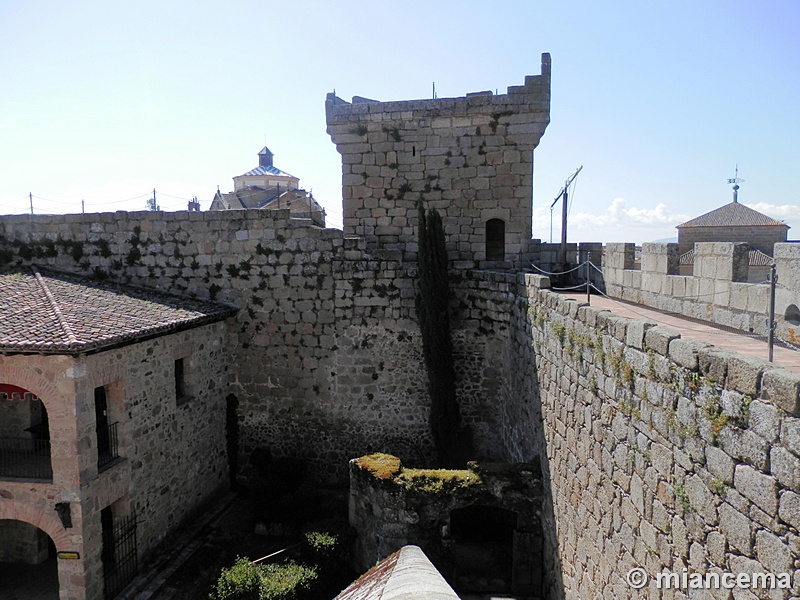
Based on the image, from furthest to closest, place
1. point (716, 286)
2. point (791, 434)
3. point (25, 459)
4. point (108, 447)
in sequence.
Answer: point (25, 459) < point (108, 447) < point (716, 286) < point (791, 434)

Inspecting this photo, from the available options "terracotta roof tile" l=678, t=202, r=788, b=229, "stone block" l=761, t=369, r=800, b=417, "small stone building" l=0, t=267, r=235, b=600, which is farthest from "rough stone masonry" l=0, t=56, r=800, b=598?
"terracotta roof tile" l=678, t=202, r=788, b=229

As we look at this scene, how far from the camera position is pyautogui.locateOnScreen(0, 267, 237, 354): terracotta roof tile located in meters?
8.59

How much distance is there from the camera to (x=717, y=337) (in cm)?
500

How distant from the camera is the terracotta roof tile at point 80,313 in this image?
859 centimetres

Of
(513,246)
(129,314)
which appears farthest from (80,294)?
(513,246)

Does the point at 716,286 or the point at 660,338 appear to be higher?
the point at 716,286

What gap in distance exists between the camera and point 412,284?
1238cm


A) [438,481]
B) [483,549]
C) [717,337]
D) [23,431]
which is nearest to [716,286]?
[717,337]

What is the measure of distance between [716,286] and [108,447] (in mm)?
9709

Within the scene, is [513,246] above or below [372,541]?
above

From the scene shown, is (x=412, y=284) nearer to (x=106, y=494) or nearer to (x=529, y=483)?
(x=529, y=483)

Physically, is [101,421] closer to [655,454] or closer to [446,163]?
[446,163]

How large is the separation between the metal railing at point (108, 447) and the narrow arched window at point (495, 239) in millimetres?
8402

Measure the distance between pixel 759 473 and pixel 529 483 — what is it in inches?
239
